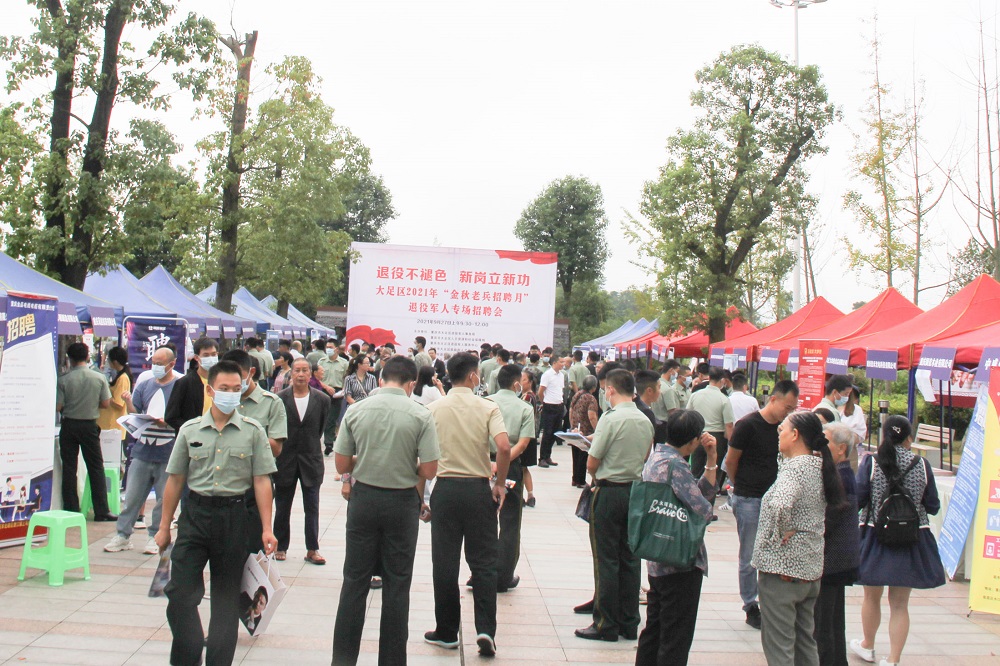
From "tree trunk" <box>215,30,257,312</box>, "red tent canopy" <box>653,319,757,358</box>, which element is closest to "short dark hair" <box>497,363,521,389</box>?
"tree trunk" <box>215,30,257,312</box>

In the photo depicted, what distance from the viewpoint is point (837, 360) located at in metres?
11.3

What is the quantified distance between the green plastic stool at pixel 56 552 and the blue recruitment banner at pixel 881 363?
8.06 meters

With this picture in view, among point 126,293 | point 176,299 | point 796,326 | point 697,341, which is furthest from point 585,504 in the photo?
point 697,341

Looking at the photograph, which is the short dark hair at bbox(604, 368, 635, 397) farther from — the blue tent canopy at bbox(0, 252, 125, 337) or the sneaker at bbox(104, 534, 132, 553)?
the blue tent canopy at bbox(0, 252, 125, 337)

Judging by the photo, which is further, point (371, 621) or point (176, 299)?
point (176, 299)

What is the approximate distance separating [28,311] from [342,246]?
53.4ft

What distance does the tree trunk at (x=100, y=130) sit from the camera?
10477 mm

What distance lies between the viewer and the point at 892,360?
392 inches

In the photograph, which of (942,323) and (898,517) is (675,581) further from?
(942,323)

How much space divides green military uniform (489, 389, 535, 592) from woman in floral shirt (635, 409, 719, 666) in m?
1.55

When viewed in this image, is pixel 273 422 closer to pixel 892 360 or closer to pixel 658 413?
pixel 658 413

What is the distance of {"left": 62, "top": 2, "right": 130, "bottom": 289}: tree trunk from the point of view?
34.4 ft

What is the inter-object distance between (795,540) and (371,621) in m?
2.76

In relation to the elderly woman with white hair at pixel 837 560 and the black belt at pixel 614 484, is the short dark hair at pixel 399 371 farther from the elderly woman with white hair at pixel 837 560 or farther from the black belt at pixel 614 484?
the elderly woman with white hair at pixel 837 560
